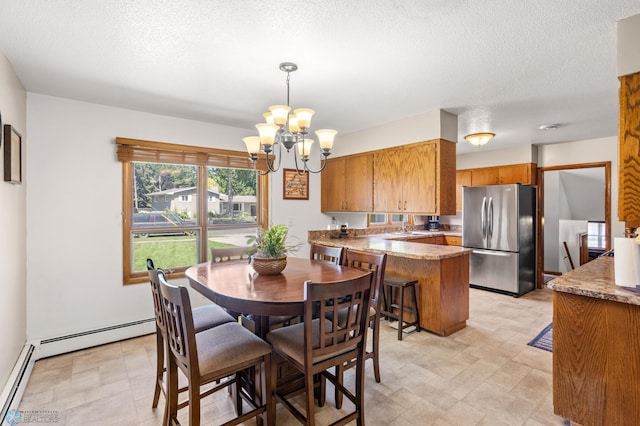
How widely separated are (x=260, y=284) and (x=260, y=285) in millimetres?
26

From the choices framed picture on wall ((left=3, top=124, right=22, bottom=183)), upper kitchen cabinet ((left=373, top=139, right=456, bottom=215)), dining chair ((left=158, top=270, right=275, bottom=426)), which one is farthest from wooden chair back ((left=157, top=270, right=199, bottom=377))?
upper kitchen cabinet ((left=373, top=139, right=456, bottom=215))

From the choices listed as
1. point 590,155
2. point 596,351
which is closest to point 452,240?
point 590,155

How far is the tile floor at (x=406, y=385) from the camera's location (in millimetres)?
1962

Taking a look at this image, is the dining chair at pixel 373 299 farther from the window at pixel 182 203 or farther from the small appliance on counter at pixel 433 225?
the small appliance on counter at pixel 433 225

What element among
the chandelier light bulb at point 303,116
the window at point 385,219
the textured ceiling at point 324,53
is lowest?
the window at point 385,219

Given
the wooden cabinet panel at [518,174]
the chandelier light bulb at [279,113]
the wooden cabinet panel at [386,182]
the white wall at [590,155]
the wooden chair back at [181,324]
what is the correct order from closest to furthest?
the wooden chair back at [181,324] → the chandelier light bulb at [279,113] → the wooden cabinet panel at [386,182] → the white wall at [590,155] → the wooden cabinet panel at [518,174]

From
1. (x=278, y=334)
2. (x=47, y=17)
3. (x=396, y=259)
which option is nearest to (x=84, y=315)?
(x=278, y=334)

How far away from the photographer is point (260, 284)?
6.70 feet

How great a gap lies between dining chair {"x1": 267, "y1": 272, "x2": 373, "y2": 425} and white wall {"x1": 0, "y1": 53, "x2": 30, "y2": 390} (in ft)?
6.20

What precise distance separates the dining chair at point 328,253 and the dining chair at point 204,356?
1130 mm

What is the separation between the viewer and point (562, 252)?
20.8ft

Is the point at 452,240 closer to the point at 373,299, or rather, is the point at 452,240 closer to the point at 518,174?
the point at 518,174

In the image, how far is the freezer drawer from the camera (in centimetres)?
458

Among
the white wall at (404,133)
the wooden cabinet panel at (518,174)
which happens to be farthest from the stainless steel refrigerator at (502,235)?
the white wall at (404,133)
